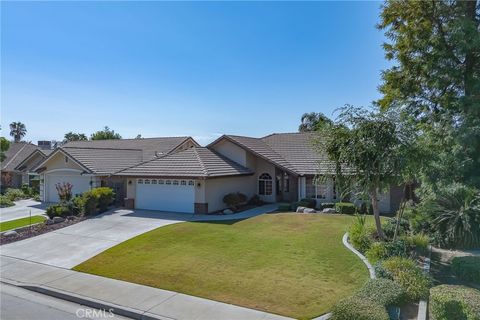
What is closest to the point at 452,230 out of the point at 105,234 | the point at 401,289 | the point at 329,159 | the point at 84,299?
the point at 329,159

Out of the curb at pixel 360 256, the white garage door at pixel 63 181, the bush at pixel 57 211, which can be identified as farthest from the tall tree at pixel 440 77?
the white garage door at pixel 63 181

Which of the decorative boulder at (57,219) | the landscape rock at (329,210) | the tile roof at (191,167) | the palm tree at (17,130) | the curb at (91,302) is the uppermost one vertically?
the palm tree at (17,130)

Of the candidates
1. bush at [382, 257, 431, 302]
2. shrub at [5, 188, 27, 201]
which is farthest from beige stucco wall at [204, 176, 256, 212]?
shrub at [5, 188, 27, 201]

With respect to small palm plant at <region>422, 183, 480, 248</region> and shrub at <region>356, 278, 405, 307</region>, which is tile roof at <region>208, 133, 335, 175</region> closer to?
small palm plant at <region>422, 183, 480, 248</region>

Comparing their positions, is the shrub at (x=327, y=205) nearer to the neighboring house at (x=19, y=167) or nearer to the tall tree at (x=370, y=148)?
the tall tree at (x=370, y=148)

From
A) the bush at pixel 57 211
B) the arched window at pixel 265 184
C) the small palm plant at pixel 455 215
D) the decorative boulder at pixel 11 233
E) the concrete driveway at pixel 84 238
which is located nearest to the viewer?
the small palm plant at pixel 455 215

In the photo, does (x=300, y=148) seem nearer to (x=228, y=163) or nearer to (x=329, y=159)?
(x=228, y=163)
